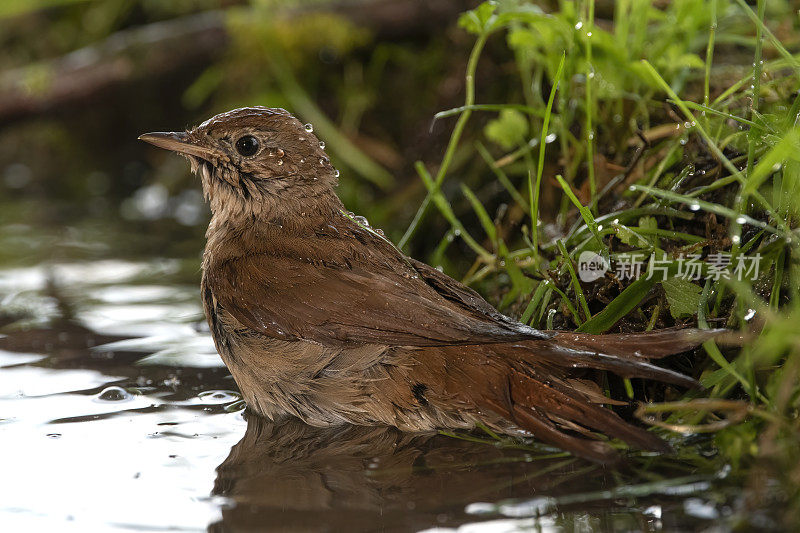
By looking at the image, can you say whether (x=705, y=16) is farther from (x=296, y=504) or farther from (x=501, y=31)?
(x=296, y=504)

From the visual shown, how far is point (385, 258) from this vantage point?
3.37 metres

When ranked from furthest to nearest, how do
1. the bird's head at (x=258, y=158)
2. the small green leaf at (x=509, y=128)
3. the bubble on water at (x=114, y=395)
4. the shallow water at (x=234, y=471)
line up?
the small green leaf at (x=509, y=128) < the bird's head at (x=258, y=158) < the bubble on water at (x=114, y=395) < the shallow water at (x=234, y=471)

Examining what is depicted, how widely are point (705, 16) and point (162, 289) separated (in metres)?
3.25

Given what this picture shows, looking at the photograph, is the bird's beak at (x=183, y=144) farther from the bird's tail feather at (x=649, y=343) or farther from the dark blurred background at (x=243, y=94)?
the dark blurred background at (x=243, y=94)

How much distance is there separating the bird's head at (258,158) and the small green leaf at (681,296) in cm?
146

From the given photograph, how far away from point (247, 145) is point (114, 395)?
45.5 inches

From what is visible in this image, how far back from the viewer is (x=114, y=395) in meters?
3.57

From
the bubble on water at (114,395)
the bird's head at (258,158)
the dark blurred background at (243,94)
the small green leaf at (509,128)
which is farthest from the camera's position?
the dark blurred background at (243,94)

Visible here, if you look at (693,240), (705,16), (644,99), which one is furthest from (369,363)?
(705,16)

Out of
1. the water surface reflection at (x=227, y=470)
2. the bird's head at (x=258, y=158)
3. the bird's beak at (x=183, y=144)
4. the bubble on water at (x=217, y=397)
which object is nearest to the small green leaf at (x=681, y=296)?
the water surface reflection at (x=227, y=470)

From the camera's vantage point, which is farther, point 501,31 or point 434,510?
point 501,31

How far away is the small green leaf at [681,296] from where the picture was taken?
3.15 meters

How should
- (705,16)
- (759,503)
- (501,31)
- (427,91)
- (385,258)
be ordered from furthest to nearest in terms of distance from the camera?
(427,91)
(501,31)
(705,16)
(385,258)
(759,503)

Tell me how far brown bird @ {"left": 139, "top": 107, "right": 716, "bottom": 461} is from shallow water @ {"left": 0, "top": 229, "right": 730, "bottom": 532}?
11 centimetres
